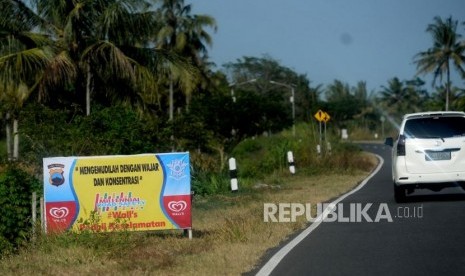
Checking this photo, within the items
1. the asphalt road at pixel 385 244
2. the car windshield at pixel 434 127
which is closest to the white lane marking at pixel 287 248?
the asphalt road at pixel 385 244

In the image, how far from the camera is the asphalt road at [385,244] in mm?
9172

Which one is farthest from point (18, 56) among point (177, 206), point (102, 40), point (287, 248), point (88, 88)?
point (287, 248)

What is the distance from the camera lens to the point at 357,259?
982cm

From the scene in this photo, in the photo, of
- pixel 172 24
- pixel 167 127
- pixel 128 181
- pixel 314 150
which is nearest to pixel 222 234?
pixel 128 181

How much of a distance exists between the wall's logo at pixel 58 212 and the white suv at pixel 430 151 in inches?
290

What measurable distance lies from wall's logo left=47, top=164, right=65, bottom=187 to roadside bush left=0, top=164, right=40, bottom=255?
609 mm

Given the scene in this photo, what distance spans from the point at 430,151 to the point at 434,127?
0.55 meters

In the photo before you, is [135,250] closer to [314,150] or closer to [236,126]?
[314,150]

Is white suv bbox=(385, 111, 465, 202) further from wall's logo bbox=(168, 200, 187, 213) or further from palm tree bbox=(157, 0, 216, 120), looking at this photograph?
palm tree bbox=(157, 0, 216, 120)

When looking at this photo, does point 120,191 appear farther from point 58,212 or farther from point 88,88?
point 88,88

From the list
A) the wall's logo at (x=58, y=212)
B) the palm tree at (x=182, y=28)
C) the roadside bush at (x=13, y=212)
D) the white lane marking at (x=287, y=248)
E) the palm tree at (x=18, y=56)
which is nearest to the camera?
the white lane marking at (x=287, y=248)

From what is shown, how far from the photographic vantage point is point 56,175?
1212cm

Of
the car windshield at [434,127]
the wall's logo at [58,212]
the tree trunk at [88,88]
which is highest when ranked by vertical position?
the tree trunk at [88,88]

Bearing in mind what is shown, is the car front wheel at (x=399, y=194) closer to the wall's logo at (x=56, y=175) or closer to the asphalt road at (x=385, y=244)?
the asphalt road at (x=385, y=244)
